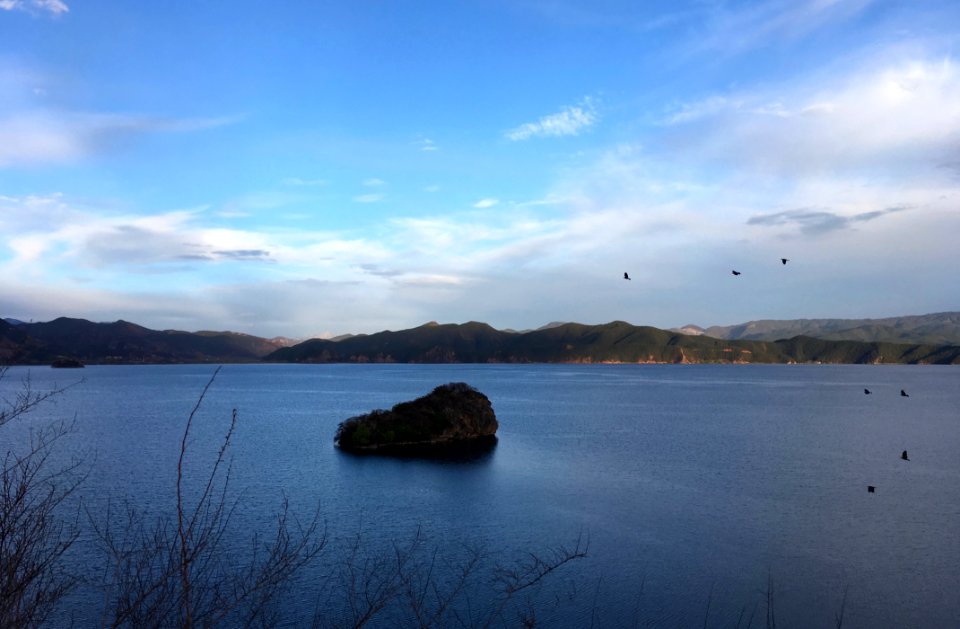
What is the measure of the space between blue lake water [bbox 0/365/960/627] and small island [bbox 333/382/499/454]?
283cm

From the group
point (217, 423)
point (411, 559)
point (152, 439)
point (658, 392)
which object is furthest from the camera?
point (658, 392)

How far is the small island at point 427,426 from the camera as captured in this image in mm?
55219

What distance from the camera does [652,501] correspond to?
119 feet

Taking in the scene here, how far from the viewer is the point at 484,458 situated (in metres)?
50.7

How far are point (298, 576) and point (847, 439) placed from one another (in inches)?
2177

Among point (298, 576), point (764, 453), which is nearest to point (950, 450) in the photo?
point (764, 453)

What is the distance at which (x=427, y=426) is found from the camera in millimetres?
58688

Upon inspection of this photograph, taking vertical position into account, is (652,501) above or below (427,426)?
below

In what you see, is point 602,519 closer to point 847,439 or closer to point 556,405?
point 847,439

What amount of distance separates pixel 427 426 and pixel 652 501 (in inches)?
1040

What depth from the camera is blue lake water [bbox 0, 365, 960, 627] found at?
22672 mm

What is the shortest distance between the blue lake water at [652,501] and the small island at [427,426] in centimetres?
283

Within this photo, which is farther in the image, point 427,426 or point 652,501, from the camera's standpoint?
point 427,426

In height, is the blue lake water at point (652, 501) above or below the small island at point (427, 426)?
below
